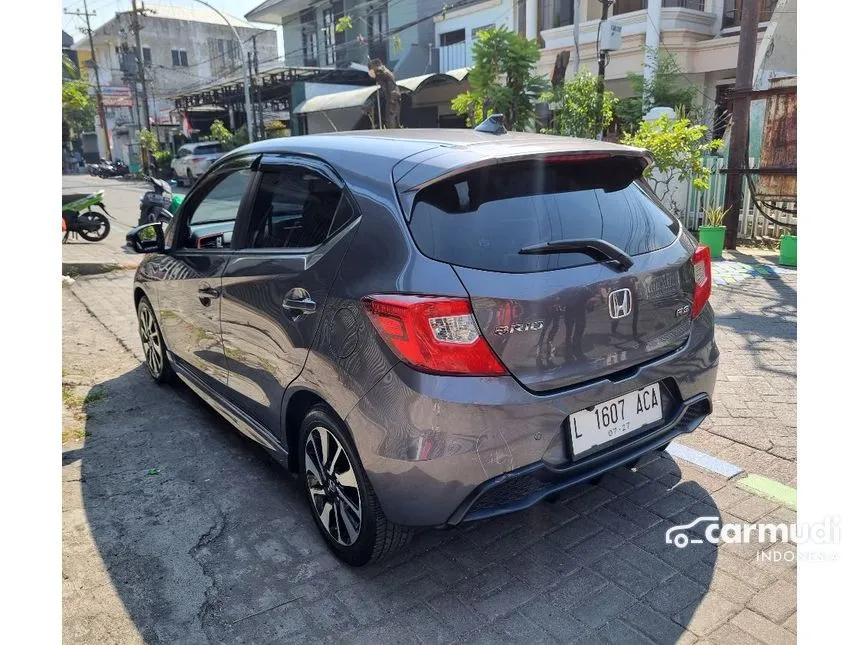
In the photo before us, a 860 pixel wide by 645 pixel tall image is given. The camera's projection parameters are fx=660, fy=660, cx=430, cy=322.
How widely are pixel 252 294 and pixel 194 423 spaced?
5.17 feet

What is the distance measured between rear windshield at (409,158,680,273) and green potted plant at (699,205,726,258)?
639 cm

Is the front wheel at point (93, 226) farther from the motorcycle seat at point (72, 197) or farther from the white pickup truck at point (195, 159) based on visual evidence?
the white pickup truck at point (195, 159)

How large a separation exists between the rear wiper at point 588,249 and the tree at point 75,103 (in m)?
48.5

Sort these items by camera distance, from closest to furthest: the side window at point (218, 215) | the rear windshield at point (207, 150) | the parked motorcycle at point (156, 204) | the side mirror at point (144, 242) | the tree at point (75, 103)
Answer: the side window at point (218, 215), the side mirror at point (144, 242), the parked motorcycle at point (156, 204), the rear windshield at point (207, 150), the tree at point (75, 103)

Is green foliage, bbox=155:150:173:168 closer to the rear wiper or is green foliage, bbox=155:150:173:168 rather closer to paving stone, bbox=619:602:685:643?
the rear wiper

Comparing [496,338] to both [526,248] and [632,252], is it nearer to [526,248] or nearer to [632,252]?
[526,248]

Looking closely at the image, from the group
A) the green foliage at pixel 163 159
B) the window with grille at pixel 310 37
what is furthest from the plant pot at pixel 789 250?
the green foliage at pixel 163 159

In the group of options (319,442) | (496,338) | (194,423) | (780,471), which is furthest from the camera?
(194,423)

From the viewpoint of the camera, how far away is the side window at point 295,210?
8.83ft

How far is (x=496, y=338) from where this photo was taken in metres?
2.20

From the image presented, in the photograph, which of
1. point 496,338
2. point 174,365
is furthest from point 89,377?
point 496,338

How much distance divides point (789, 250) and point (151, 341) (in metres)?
7.12

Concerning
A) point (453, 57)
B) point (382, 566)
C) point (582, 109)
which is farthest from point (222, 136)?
point (382, 566)

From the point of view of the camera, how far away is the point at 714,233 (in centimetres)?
855
